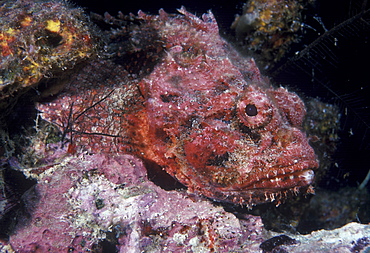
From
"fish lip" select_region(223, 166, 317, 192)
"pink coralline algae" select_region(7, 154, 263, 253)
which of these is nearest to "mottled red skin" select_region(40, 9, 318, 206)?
"fish lip" select_region(223, 166, 317, 192)

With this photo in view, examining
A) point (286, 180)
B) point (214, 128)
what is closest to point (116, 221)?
point (214, 128)

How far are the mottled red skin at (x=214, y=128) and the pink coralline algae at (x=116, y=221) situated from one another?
0.41 meters

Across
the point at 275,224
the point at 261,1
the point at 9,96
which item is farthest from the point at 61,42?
the point at 275,224

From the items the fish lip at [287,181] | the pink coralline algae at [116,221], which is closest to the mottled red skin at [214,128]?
the fish lip at [287,181]

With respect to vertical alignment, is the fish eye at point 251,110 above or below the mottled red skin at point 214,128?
above

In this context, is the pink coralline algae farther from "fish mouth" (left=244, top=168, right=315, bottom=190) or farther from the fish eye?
the fish eye

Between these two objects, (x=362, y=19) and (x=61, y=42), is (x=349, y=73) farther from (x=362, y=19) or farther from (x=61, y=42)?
(x=61, y=42)

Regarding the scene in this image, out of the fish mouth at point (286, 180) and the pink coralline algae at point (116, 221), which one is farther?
the fish mouth at point (286, 180)

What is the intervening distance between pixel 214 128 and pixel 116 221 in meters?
1.47

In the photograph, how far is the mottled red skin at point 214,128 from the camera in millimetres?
2600

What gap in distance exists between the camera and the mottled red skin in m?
2.60

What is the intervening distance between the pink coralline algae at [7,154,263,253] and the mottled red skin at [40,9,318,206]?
0.41m

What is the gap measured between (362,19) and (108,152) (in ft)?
14.5

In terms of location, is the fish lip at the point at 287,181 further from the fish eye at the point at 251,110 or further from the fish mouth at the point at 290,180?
the fish eye at the point at 251,110
